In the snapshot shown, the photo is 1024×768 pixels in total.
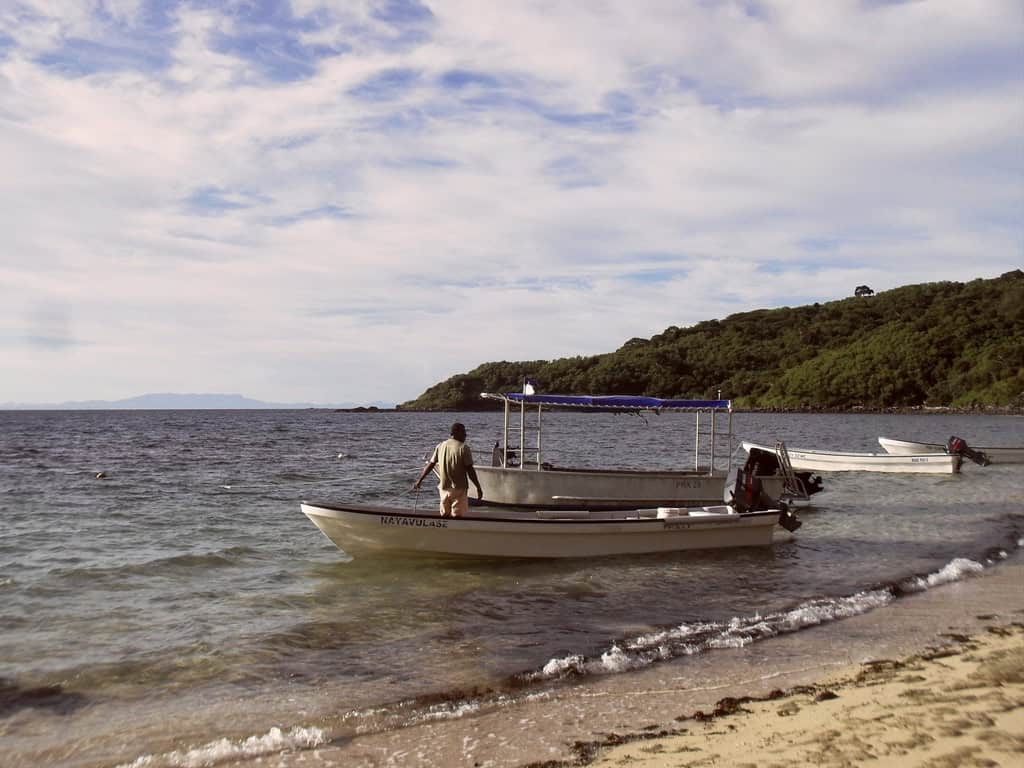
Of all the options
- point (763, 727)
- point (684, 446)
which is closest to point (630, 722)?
point (763, 727)

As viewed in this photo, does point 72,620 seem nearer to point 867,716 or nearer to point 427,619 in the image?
point 427,619

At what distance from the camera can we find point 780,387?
144625 millimetres

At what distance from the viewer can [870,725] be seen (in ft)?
19.2

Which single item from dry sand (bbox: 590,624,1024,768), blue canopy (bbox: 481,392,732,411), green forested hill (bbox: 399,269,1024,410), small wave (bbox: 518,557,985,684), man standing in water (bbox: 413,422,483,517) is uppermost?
green forested hill (bbox: 399,269,1024,410)

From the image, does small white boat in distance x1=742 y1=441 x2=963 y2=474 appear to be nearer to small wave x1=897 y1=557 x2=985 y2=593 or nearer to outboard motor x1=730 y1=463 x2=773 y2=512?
outboard motor x1=730 y1=463 x2=773 y2=512

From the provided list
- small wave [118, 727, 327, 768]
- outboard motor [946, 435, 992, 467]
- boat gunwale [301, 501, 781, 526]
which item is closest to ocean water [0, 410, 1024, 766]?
small wave [118, 727, 327, 768]

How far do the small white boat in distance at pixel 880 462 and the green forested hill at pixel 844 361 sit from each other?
2926 inches

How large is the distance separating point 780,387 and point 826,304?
2177 inches

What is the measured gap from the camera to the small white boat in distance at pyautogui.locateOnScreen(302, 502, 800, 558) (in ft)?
41.9

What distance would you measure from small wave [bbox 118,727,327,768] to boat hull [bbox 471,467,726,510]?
38.5 feet

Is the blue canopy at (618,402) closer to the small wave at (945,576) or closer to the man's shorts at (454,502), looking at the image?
the man's shorts at (454,502)

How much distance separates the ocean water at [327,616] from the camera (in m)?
6.95

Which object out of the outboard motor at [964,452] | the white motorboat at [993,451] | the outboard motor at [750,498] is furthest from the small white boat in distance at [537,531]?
the white motorboat at [993,451]

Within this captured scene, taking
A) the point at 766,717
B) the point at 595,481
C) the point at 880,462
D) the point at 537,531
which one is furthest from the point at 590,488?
the point at 880,462
